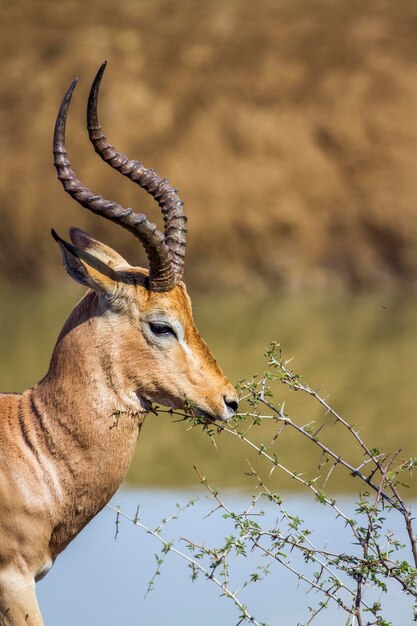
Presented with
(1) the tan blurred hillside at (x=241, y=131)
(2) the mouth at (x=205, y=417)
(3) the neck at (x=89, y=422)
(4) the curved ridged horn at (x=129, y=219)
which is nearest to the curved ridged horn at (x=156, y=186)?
(4) the curved ridged horn at (x=129, y=219)

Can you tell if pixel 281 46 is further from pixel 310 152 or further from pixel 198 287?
pixel 198 287

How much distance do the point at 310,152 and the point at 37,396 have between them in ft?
73.7

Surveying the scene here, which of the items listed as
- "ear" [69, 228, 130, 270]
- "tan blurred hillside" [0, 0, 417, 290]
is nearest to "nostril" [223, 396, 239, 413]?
"ear" [69, 228, 130, 270]

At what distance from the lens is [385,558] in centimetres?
514

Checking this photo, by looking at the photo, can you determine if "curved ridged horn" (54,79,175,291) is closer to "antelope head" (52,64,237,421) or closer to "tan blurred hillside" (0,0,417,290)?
"antelope head" (52,64,237,421)

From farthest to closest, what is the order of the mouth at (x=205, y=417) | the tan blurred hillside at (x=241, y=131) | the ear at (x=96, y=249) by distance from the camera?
the tan blurred hillside at (x=241, y=131)
the ear at (x=96, y=249)
the mouth at (x=205, y=417)

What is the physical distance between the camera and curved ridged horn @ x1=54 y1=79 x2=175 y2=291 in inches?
205

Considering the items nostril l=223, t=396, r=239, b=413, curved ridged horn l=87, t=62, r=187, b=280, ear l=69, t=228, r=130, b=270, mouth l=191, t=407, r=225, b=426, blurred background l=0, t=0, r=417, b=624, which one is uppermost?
blurred background l=0, t=0, r=417, b=624

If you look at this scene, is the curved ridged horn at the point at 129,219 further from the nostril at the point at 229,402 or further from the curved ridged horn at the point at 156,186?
the nostril at the point at 229,402

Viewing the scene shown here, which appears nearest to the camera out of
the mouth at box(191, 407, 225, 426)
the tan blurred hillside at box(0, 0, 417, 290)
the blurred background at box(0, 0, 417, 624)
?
the mouth at box(191, 407, 225, 426)

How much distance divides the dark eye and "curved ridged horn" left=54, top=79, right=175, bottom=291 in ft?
0.46

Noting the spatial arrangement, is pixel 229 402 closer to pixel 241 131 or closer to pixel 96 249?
pixel 96 249

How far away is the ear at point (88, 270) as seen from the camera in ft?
17.0

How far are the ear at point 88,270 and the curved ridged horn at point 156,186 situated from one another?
0.29 meters
